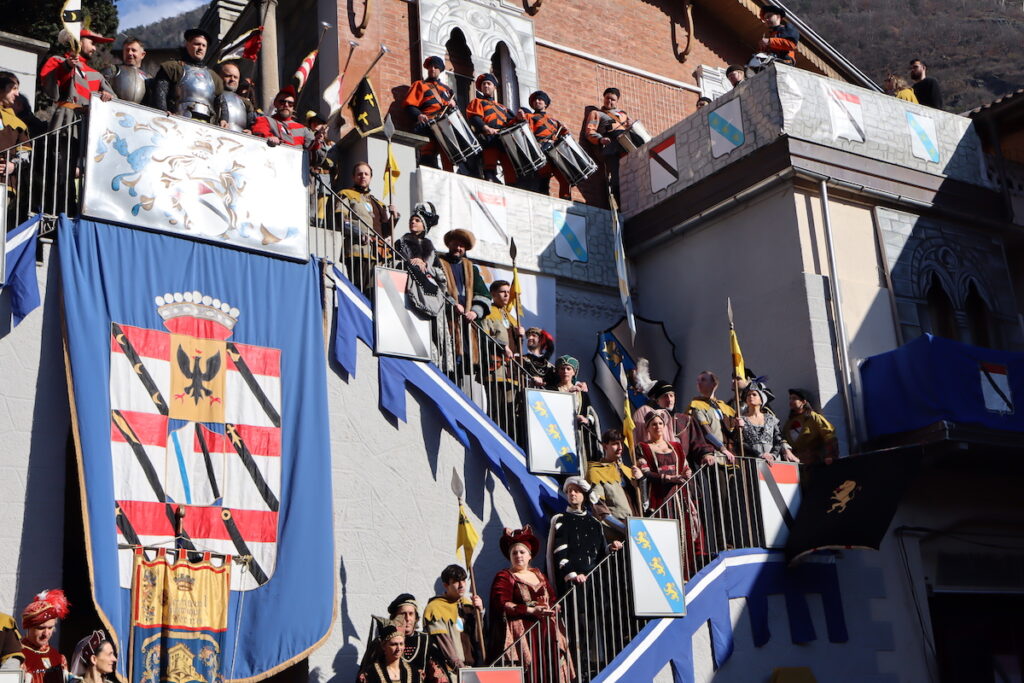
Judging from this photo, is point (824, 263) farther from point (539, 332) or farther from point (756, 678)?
point (756, 678)

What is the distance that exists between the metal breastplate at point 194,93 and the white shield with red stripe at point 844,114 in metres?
6.52

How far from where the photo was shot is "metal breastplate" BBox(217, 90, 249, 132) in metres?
12.0

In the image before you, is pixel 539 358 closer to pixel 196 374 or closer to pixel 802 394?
pixel 802 394

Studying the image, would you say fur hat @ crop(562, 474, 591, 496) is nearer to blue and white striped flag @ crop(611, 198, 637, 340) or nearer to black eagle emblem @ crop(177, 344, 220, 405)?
black eagle emblem @ crop(177, 344, 220, 405)

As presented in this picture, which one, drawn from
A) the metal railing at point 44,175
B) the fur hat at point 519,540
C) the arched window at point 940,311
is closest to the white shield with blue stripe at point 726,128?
the arched window at point 940,311

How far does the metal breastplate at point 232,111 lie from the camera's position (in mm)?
11966

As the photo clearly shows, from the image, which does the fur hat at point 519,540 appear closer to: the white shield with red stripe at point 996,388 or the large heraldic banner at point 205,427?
the large heraldic banner at point 205,427

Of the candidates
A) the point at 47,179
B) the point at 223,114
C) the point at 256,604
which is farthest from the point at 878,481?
the point at 47,179

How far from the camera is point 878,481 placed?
11617 millimetres

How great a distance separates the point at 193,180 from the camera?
10.9 meters

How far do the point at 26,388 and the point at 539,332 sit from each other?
4.85 meters

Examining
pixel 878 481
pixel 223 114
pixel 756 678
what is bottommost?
pixel 756 678

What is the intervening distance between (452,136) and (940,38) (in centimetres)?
4303

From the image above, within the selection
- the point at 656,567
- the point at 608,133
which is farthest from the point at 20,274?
the point at 608,133
